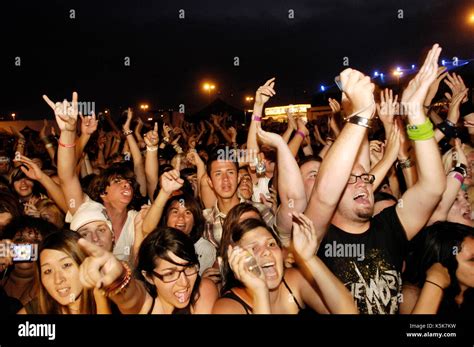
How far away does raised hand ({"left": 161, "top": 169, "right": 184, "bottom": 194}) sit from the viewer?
297cm

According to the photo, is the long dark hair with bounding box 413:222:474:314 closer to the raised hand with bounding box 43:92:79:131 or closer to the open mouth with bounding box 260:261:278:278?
the open mouth with bounding box 260:261:278:278

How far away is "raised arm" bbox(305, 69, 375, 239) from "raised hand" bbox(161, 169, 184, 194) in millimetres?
1203

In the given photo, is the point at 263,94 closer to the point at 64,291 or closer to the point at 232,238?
the point at 232,238

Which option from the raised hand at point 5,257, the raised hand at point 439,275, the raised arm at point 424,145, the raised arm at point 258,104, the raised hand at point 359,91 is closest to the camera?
the raised hand at point 359,91

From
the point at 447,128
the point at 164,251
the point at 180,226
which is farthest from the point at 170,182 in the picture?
the point at 447,128

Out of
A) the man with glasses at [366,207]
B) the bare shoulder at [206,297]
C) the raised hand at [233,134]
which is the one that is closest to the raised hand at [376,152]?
the man with glasses at [366,207]

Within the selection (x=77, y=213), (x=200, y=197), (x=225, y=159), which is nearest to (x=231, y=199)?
(x=225, y=159)

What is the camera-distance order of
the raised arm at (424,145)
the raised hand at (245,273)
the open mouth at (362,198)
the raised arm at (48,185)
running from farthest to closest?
the raised arm at (48,185), the open mouth at (362,198), the raised arm at (424,145), the raised hand at (245,273)

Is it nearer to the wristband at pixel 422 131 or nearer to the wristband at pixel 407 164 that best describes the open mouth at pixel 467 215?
the wristband at pixel 407 164

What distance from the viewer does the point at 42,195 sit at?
14.8 ft

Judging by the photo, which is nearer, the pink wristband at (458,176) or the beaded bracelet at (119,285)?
the beaded bracelet at (119,285)

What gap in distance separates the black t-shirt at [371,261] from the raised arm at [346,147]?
0.30m

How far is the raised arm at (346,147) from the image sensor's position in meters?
2.09

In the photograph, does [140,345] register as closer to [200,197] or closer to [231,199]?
[231,199]
